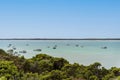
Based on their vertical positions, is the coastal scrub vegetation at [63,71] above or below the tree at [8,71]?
below

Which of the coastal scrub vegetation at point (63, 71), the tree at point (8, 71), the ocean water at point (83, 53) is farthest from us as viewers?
the ocean water at point (83, 53)

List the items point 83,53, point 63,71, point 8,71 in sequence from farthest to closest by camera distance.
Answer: point 83,53 → point 63,71 → point 8,71

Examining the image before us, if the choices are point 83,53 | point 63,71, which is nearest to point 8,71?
point 63,71

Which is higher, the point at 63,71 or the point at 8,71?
the point at 8,71

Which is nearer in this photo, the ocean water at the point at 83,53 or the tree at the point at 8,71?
the tree at the point at 8,71

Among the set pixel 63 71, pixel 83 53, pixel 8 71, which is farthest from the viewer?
pixel 83 53

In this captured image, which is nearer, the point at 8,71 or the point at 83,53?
the point at 8,71

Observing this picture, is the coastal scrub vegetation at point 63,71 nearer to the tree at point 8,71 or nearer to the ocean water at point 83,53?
the tree at point 8,71

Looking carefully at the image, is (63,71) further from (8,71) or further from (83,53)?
(83,53)

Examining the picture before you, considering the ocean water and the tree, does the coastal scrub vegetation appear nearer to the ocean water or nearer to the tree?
the tree

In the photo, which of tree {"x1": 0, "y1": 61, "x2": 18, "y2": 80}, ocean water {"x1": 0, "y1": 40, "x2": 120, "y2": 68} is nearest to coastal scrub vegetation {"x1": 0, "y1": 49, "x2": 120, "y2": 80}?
tree {"x1": 0, "y1": 61, "x2": 18, "y2": 80}

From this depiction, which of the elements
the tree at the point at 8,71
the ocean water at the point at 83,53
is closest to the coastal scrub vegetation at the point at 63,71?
the tree at the point at 8,71

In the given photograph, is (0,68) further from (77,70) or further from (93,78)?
(77,70)
